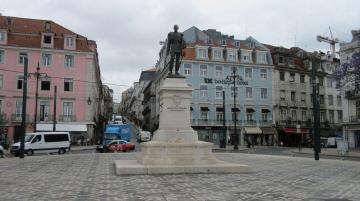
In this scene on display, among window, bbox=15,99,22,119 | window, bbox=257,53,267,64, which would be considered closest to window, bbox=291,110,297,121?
window, bbox=257,53,267,64

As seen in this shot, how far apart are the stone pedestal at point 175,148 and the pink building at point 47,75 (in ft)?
131

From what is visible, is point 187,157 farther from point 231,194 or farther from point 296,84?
point 296,84

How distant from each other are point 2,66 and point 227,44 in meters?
33.3

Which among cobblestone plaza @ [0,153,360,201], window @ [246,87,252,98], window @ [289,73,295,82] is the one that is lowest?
cobblestone plaza @ [0,153,360,201]

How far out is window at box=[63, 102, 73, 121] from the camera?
2240 inches

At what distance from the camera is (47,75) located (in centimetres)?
5500

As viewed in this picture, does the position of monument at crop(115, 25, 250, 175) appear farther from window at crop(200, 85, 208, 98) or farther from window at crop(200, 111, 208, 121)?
window at crop(200, 85, 208, 98)

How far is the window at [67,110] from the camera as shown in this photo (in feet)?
187

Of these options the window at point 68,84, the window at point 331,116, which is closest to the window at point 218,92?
the window at point 68,84

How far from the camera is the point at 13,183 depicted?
13445 millimetres

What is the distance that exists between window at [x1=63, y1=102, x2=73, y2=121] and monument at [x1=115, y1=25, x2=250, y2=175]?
40451 millimetres

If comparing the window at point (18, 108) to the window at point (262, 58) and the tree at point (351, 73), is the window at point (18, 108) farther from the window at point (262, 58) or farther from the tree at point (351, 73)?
the tree at point (351, 73)

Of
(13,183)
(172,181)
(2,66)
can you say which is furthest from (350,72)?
(2,66)

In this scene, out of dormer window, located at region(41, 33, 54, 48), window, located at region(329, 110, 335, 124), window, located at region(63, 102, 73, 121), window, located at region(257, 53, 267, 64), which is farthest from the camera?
window, located at region(329, 110, 335, 124)
